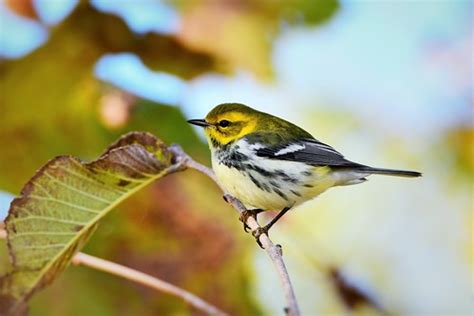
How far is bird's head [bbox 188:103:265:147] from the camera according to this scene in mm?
2256

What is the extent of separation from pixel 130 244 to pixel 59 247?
0.68 meters

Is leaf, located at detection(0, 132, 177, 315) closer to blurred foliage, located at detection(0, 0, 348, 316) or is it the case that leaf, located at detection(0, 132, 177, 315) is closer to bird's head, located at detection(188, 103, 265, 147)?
blurred foliage, located at detection(0, 0, 348, 316)

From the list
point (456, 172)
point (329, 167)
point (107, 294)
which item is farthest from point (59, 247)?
point (456, 172)

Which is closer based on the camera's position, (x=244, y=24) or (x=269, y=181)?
(x=269, y=181)

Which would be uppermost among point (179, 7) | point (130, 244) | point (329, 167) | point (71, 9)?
point (179, 7)

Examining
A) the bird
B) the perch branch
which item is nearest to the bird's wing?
the bird

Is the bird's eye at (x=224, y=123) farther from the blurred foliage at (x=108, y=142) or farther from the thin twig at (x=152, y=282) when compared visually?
the thin twig at (x=152, y=282)

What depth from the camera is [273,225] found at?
7.09 feet

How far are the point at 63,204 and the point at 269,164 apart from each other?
92 centimetres

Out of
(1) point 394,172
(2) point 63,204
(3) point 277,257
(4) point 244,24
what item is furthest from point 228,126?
(3) point 277,257

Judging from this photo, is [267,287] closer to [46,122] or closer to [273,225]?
[273,225]

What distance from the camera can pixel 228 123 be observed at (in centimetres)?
231

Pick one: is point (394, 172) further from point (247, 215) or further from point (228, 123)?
point (228, 123)

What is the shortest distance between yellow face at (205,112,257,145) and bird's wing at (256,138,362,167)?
0.38ft
